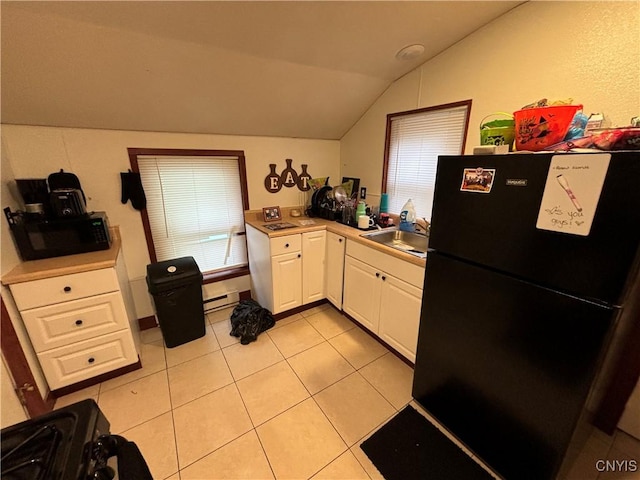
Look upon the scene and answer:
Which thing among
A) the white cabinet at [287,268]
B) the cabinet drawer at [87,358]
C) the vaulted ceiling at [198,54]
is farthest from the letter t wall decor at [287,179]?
the cabinet drawer at [87,358]

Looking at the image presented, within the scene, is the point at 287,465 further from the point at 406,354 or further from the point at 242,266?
the point at 242,266

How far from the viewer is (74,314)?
1604mm

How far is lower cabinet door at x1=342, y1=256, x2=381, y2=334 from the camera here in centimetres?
209

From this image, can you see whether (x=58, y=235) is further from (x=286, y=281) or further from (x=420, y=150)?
(x=420, y=150)

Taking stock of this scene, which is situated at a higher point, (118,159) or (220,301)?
(118,159)

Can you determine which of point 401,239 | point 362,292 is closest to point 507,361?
point 362,292

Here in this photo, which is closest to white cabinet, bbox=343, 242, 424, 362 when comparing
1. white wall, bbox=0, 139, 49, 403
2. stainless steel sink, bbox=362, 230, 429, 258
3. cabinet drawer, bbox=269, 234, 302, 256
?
stainless steel sink, bbox=362, 230, 429, 258

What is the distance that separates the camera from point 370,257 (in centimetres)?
206

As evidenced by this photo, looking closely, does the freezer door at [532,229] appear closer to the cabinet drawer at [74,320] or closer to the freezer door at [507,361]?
the freezer door at [507,361]

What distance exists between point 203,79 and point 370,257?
177 centimetres

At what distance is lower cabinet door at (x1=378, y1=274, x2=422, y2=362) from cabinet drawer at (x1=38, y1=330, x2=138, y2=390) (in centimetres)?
188

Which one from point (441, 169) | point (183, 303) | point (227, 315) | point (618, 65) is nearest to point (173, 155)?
point (183, 303)

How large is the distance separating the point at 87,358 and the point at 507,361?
8.07 feet

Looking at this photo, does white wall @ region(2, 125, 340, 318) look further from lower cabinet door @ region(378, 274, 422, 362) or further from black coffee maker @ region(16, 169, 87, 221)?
lower cabinet door @ region(378, 274, 422, 362)
